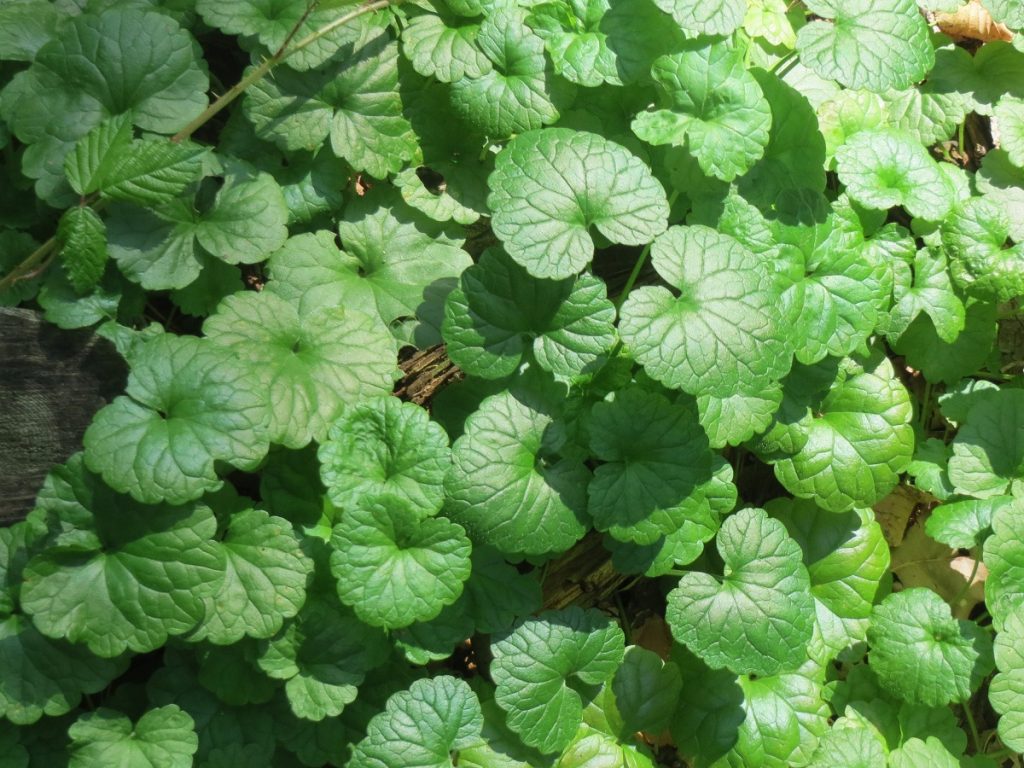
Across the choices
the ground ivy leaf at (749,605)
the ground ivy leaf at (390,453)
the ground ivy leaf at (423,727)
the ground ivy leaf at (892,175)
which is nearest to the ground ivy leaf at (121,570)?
the ground ivy leaf at (390,453)

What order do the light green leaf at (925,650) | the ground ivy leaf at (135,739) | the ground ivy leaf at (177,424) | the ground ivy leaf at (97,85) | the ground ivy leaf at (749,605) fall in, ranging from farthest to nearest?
1. the light green leaf at (925,650)
2. the ground ivy leaf at (749,605)
3. the ground ivy leaf at (97,85)
4. the ground ivy leaf at (135,739)
5. the ground ivy leaf at (177,424)

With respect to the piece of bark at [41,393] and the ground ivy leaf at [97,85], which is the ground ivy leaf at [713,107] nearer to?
the ground ivy leaf at [97,85]

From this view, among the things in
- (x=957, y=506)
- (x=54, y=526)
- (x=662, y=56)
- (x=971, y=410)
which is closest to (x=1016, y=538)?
(x=957, y=506)

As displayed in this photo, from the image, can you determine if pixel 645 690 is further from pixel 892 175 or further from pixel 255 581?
pixel 892 175

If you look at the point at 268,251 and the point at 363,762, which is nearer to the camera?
the point at 363,762

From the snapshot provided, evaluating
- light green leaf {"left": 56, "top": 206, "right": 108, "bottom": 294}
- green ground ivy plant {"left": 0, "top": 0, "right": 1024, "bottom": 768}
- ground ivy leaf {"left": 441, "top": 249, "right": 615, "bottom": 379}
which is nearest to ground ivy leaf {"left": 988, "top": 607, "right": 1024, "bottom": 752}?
green ground ivy plant {"left": 0, "top": 0, "right": 1024, "bottom": 768}

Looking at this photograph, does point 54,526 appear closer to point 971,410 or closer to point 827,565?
point 827,565
